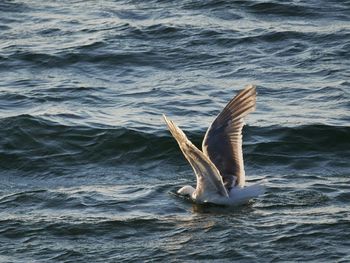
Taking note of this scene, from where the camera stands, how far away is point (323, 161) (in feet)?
43.6

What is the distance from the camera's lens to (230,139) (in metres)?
12.1

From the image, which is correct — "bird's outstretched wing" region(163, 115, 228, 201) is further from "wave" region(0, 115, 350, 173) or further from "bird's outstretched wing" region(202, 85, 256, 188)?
"wave" region(0, 115, 350, 173)

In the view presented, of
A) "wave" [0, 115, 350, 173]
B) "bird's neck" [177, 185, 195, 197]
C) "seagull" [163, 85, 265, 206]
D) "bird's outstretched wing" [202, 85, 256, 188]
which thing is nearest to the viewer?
"seagull" [163, 85, 265, 206]

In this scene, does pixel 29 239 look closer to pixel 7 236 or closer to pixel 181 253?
pixel 7 236

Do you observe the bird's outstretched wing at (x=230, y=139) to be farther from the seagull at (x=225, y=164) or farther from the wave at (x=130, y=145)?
the wave at (x=130, y=145)

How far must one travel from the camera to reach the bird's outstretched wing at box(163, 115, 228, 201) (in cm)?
1087

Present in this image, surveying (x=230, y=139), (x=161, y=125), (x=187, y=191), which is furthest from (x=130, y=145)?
→ (x=187, y=191)

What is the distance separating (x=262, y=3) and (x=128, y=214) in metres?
8.81

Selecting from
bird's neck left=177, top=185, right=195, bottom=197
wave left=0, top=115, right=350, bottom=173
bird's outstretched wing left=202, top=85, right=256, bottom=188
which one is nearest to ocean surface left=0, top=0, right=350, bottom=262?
wave left=0, top=115, right=350, bottom=173

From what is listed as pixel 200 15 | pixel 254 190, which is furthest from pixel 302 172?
pixel 200 15

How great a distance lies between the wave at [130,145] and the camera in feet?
44.9

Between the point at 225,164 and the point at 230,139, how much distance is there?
291 millimetres

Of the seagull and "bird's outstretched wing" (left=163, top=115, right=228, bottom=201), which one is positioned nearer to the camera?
"bird's outstretched wing" (left=163, top=115, right=228, bottom=201)

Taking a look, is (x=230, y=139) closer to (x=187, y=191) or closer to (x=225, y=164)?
(x=225, y=164)
